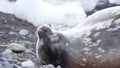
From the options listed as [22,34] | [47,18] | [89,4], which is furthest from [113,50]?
[89,4]

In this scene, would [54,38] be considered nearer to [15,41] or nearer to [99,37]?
[99,37]

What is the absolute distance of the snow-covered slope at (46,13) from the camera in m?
7.38

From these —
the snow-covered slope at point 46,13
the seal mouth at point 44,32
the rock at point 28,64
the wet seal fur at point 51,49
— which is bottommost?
the snow-covered slope at point 46,13

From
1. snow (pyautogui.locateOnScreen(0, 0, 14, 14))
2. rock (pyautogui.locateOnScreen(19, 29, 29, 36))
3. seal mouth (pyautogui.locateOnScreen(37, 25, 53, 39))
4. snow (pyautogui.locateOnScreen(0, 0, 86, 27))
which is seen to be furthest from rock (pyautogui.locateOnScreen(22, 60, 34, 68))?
snow (pyautogui.locateOnScreen(0, 0, 14, 14))

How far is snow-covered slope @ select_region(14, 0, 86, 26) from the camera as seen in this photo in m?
7.38

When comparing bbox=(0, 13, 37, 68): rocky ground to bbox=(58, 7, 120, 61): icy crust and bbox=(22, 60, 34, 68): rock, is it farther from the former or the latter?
bbox=(58, 7, 120, 61): icy crust

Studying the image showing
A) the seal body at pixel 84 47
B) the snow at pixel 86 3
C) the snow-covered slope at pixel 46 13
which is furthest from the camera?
the snow at pixel 86 3

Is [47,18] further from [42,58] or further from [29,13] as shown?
[42,58]

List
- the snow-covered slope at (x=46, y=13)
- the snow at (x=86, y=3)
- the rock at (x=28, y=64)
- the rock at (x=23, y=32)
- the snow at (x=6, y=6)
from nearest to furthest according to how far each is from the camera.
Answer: the rock at (x=28, y=64) → the rock at (x=23, y=32) → the snow-covered slope at (x=46, y=13) → the snow at (x=6, y=6) → the snow at (x=86, y=3)

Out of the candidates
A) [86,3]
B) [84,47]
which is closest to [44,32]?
[84,47]

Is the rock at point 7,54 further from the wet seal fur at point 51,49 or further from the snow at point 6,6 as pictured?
the snow at point 6,6

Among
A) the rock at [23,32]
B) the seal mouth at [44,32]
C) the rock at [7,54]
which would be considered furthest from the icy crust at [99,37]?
the rock at [23,32]

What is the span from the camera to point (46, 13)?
7.64 meters

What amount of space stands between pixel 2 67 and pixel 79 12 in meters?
4.26
